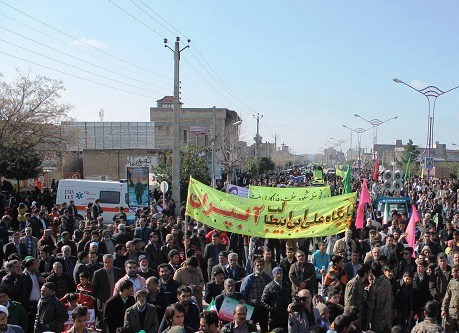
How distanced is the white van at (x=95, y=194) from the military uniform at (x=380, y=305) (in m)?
16.4

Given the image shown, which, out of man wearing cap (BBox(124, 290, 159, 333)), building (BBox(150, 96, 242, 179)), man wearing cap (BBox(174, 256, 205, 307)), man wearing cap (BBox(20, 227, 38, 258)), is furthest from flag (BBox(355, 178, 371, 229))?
building (BBox(150, 96, 242, 179))

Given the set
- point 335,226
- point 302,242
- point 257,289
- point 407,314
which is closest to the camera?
point 257,289

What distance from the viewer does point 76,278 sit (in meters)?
9.74

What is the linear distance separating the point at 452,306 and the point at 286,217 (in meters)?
3.52

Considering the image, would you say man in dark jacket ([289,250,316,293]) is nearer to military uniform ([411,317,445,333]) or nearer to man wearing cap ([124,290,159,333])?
military uniform ([411,317,445,333])

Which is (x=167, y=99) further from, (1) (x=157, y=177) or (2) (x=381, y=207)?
(2) (x=381, y=207)

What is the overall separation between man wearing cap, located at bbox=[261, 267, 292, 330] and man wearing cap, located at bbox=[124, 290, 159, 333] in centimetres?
184

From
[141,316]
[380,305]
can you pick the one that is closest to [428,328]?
[380,305]

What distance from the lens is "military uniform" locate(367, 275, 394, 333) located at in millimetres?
8898

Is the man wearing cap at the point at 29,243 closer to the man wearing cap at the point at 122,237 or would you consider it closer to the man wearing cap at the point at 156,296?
the man wearing cap at the point at 122,237

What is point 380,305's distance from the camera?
890 cm

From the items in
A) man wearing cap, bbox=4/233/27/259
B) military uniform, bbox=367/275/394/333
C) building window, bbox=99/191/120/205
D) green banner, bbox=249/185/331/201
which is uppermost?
green banner, bbox=249/185/331/201

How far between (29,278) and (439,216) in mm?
15195

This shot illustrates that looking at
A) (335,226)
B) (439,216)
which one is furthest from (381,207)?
(335,226)
